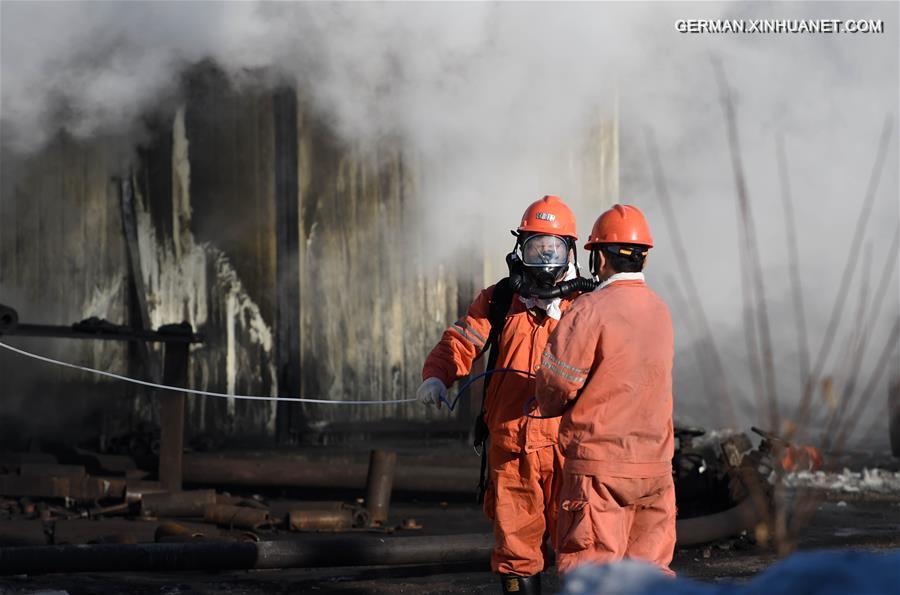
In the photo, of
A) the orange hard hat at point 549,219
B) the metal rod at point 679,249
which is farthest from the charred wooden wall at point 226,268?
the orange hard hat at point 549,219

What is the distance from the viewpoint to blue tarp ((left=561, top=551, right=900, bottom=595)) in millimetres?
1871

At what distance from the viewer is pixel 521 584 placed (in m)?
4.21

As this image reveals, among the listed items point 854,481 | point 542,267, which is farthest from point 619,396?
point 854,481

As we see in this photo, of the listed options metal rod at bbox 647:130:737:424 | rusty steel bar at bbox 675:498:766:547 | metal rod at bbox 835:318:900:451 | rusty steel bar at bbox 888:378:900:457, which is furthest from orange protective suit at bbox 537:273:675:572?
rusty steel bar at bbox 888:378:900:457

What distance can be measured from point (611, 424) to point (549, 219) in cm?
108

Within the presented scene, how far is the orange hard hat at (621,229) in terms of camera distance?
12.9 ft

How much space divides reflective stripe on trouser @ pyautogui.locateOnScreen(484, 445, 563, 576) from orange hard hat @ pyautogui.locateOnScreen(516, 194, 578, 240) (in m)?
0.83

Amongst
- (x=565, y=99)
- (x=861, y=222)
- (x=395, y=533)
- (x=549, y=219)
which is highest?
(x=565, y=99)

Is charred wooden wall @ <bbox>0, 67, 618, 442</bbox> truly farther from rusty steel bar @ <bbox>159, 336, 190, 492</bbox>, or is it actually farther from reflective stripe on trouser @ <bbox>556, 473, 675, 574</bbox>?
reflective stripe on trouser @ <bbox>556, 473, 675, 574</bbox>

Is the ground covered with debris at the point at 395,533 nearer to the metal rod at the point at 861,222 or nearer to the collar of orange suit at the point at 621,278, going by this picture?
the metal rod at the point at 861,222

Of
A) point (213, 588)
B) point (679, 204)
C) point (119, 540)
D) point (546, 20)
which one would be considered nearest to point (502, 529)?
point (213, 588)

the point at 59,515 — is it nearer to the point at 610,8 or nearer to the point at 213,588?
the point at 213,588

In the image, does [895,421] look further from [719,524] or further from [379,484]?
[379,484]

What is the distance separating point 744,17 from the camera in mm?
8797
